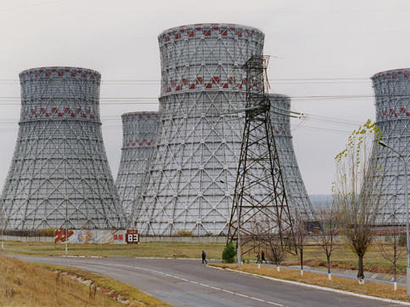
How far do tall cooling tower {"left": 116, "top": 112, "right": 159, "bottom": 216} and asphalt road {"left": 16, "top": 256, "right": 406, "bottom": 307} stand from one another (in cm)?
6747

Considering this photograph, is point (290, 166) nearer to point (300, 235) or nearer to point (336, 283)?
point (300, 235)

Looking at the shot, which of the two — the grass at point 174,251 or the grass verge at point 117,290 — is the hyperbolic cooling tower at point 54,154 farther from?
the grass verge at point 117,290

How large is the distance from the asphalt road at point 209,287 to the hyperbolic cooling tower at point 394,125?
48045mm

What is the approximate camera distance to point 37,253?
2557 inches

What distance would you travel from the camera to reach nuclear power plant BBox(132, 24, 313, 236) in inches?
2899

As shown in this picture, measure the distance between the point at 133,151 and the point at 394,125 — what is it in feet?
161

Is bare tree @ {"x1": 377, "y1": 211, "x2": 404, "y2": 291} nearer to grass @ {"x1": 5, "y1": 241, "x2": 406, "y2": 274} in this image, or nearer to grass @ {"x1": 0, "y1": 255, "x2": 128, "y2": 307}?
grass @ {"x1": 5, "y1": 241, "x2": 406, "y2": 274}

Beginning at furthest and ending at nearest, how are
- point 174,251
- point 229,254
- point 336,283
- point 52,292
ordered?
point 174,251
point 229,254
point 336,283
point 52,292

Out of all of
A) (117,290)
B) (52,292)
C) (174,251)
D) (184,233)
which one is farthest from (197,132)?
(52,292)

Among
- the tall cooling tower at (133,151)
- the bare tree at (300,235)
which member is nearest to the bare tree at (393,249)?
the bare tree at (300,235)

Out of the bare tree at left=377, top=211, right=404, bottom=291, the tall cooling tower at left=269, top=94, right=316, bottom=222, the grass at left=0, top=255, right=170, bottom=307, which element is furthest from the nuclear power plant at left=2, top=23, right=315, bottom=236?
the grass at left=0, top=255, right=170, bottom=307

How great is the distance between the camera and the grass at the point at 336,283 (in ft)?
106

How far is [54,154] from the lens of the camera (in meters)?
89.0

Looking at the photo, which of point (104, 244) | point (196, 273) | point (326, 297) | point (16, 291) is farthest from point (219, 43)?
point (16, 291)
